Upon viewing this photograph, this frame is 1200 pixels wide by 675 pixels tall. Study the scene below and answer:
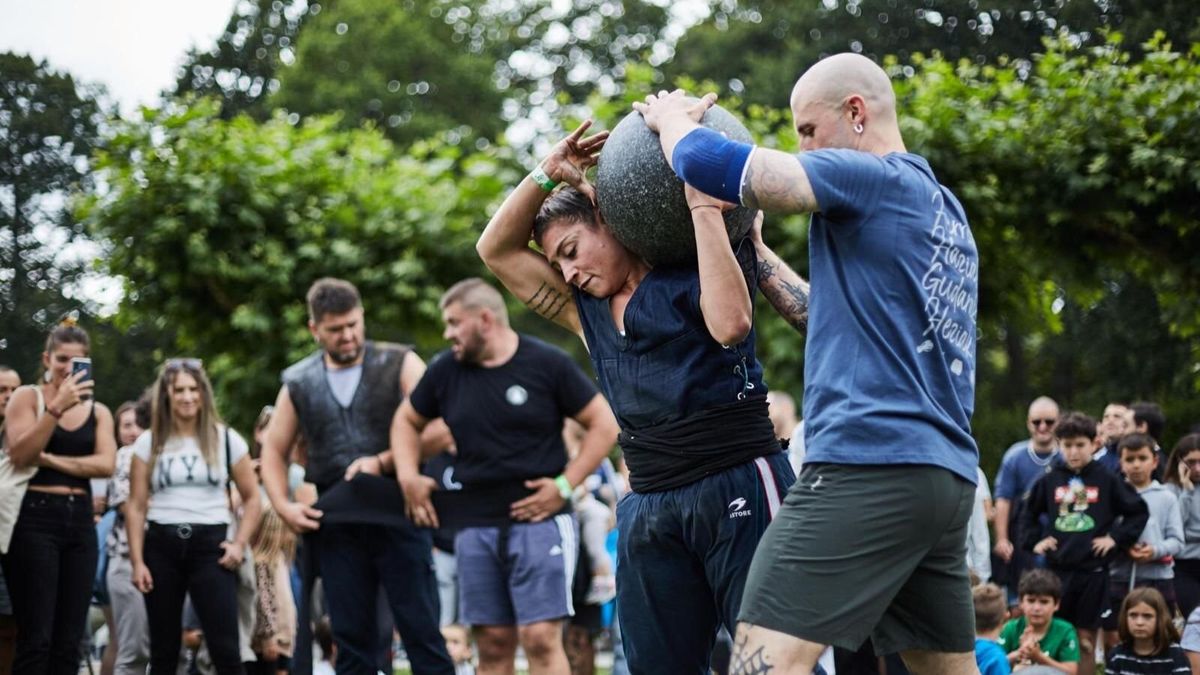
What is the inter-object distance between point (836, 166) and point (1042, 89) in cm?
964

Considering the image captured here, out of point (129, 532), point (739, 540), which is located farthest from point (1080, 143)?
point (739, 540)

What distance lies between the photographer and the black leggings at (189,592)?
8602 millimetres

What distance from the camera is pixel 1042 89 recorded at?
41.0 feet

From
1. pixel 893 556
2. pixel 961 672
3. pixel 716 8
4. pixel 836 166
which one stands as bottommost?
pixel 961 672

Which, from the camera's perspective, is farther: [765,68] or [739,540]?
[765,68]

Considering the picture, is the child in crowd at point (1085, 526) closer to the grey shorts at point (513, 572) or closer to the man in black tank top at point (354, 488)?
the grey shorts at point (513, 572)

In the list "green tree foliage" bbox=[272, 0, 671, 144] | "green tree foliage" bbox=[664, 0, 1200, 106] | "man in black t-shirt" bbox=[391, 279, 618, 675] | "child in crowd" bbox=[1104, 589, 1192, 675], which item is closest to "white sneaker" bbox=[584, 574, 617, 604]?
"man in black t-shirt" bbox=[391, 279, 618, 675]

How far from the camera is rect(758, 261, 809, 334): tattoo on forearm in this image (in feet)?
14.8

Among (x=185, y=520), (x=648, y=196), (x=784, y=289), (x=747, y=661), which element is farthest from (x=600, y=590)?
(x=747, y=661)

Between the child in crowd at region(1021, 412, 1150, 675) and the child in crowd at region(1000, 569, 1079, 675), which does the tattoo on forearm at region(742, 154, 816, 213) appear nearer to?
the child in crowd at region(1000, 569, 1079, 675)

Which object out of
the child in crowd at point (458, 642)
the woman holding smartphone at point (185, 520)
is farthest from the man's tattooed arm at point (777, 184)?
the child in crowd at point (458, 642)

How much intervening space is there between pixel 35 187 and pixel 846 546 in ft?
41.9

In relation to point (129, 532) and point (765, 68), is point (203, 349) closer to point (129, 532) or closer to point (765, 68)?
point (129, 532)

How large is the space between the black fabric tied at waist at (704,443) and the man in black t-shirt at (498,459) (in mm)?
3220
